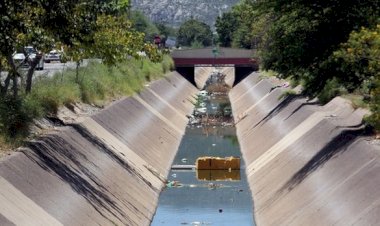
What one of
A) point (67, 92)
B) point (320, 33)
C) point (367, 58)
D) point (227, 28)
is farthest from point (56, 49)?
point (227, 28)

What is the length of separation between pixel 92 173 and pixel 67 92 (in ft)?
46.6

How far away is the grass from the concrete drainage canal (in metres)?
5.61

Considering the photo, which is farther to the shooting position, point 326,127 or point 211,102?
point 211,102

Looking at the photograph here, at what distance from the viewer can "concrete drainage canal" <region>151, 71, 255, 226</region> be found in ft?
118

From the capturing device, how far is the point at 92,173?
32.6 meters

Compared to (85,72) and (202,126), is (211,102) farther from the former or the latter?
(85,72)

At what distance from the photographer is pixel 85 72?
59.2 m

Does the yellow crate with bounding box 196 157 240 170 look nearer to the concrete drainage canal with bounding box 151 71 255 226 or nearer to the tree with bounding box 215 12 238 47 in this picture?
the concrete drainage canal with bounding box 151 71 255 226

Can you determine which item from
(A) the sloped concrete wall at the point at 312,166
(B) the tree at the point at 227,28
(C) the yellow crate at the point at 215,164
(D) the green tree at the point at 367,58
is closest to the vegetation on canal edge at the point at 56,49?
(C) the yellow crate at the point at 215,164

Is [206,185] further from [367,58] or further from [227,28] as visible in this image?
[227,28]

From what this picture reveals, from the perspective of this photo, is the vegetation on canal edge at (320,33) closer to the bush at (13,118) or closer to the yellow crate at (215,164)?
the yellow crate at (215,164)

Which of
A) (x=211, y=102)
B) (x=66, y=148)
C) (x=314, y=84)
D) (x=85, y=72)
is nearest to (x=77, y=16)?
(x=66, y=148)

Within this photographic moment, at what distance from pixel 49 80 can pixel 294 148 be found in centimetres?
1430

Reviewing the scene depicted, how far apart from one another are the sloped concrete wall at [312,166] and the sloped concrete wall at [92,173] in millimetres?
4458
